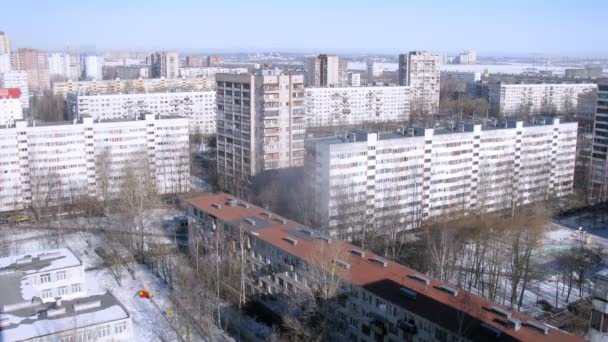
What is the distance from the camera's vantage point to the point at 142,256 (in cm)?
1255

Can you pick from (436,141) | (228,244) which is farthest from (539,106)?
(228,244)

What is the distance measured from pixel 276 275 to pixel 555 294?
5.15 meters

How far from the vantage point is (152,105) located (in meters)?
29.8

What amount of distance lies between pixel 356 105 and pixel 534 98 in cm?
1251

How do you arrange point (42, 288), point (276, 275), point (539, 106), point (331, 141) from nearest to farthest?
1. point (42, 288)
2. point (276, 275)
3. point (331, 141)
4. point (539, 106)

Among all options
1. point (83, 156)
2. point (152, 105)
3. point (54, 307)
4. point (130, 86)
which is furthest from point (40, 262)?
point (130, 86)

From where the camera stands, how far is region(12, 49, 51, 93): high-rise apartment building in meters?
48.6

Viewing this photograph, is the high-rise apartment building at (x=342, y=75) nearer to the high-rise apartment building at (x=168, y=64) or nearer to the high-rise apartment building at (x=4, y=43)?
the high-rise apartment building at (x=168, y=64)

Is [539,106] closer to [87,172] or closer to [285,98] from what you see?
[285,98]

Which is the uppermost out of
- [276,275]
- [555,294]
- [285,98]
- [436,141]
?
[285,98]

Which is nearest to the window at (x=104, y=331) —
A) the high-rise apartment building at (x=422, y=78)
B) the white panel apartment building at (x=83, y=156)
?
the white panel apartment building at (x=83, y=156)

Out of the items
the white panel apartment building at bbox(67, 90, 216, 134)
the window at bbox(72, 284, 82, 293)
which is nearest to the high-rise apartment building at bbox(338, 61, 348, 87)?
the white panel apartment building at bbox(67, 90, 216, 134)

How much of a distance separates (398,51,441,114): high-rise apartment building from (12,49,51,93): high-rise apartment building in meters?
28.9

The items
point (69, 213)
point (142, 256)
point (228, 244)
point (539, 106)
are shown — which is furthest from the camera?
point (539, 106)
